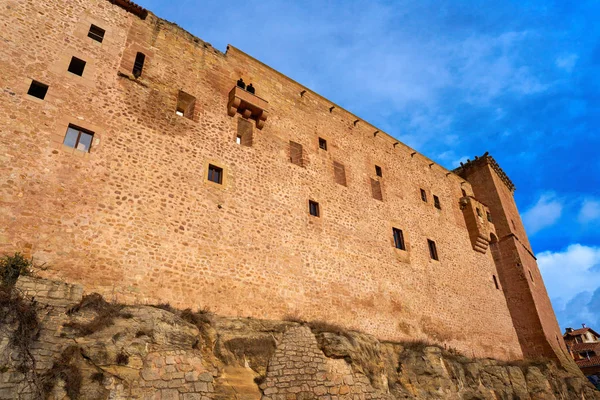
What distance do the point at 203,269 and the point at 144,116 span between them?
4.70m

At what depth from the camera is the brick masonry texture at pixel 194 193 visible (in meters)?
9.44

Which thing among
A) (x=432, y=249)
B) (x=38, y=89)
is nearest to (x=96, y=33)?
(x=38, y=89)

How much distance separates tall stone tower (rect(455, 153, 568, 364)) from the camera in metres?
20.7

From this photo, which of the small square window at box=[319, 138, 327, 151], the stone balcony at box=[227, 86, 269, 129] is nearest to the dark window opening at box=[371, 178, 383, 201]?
the small square window at box=[319, 138, 327, 151]

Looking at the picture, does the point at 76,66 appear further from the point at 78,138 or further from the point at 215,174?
the point at 215,174

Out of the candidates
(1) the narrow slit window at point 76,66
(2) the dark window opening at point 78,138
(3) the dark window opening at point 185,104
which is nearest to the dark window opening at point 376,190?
(3) the dark window opening at point 185,104

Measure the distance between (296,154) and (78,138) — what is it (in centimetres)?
758

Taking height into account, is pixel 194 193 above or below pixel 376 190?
below

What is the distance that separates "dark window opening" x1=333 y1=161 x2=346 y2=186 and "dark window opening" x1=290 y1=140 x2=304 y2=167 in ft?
5.86

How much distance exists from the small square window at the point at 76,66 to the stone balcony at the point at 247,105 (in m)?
4.51

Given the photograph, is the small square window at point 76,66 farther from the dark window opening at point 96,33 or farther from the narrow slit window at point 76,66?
the dark window opening at point 96,33

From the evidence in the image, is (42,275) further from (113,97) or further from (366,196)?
(366,196)

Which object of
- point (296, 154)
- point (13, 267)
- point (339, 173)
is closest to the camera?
point (13, 267)

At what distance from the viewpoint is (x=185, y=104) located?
43.3 ft
